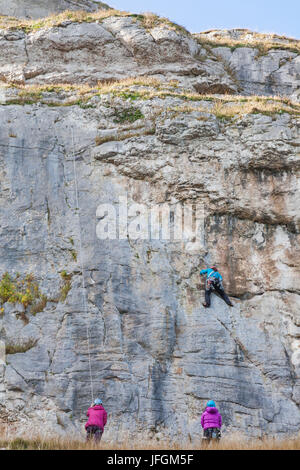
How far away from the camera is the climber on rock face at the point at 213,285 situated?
48.6ft

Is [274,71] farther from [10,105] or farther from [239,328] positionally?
[239,328]

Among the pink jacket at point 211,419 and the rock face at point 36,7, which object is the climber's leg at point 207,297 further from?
the rock face at point 36,7

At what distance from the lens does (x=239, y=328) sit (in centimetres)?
1462

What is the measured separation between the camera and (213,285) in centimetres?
1498

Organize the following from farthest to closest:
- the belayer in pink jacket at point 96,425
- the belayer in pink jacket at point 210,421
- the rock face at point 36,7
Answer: the rock face at point 36,7 → the belayer in pink jacket at point 210,421 → the belayer in pink jacket at point 96,425

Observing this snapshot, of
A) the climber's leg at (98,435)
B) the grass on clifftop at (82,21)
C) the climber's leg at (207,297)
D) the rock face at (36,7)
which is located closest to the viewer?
the climber's leg at (98,435)

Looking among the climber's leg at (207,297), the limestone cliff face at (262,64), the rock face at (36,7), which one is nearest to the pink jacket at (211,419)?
the climber's leg at (207,297)

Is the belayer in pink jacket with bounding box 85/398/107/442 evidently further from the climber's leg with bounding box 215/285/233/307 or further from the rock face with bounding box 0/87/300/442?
the climber's leg with bounding box 215/285/233/307

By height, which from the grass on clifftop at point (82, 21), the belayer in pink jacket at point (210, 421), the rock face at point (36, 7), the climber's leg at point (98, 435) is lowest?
the climber's leg at point (98, 435)

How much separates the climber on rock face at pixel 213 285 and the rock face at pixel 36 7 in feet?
75.2

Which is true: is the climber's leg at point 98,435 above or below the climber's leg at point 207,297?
below

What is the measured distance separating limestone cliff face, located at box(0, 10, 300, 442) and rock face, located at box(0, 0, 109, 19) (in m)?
15.2

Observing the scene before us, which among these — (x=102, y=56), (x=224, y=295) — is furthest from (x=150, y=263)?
(x=102, y=56)

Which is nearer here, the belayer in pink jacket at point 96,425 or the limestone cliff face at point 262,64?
the belayer in pink jacket at point 96,425
